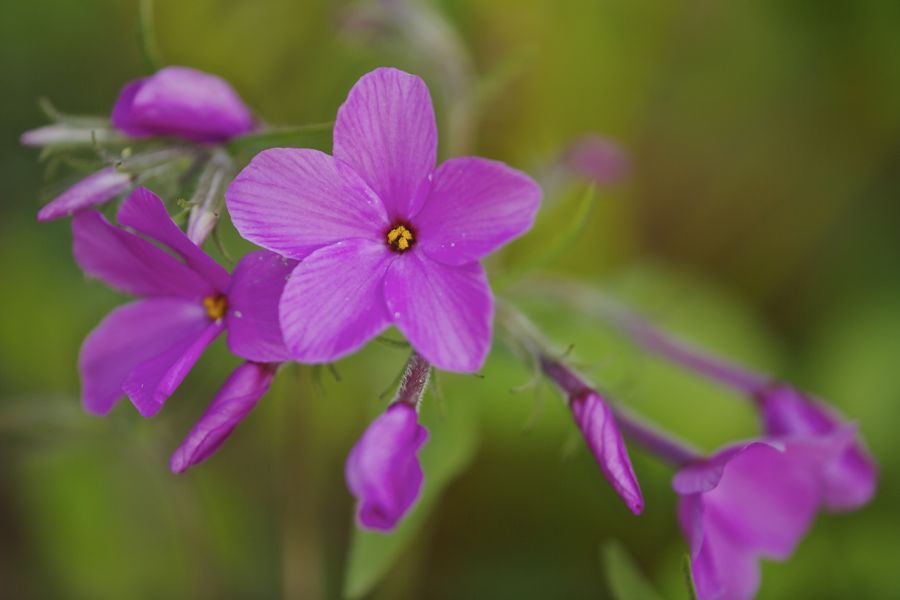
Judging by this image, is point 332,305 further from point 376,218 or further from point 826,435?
point 826,435

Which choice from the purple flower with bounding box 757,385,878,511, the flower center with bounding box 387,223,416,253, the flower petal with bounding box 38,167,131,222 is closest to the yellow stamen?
the flower center with bounding box 387,223,416,253

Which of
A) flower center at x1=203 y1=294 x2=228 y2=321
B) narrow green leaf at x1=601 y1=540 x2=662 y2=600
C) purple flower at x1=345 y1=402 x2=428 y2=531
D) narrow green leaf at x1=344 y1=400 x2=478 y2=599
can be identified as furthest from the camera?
narrow green leaf at x1=344 y1=400 x2=478 y2=599

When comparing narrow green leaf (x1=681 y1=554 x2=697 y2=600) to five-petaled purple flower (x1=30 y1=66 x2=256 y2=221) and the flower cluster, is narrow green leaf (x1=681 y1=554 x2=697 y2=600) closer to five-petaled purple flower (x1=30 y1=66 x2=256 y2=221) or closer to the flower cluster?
the flower cluster

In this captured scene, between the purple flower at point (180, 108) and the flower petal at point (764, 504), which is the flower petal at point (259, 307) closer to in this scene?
the purple flower at point (180, 108)

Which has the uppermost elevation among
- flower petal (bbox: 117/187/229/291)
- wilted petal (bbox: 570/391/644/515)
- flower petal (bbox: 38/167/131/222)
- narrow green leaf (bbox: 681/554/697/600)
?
flower petal (bbox: 117/187/229/291)

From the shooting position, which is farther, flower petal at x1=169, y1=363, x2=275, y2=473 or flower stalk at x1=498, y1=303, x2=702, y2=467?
flower stalk at x1=498, y1=303, x2=702, y2=467

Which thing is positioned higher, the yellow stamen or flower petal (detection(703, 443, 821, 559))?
the yellow stamen

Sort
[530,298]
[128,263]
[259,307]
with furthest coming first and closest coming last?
1. [530,298]
2. [128,263]
3. [259,307]

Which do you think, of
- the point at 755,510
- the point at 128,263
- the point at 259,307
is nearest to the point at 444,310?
the point at 259,307
